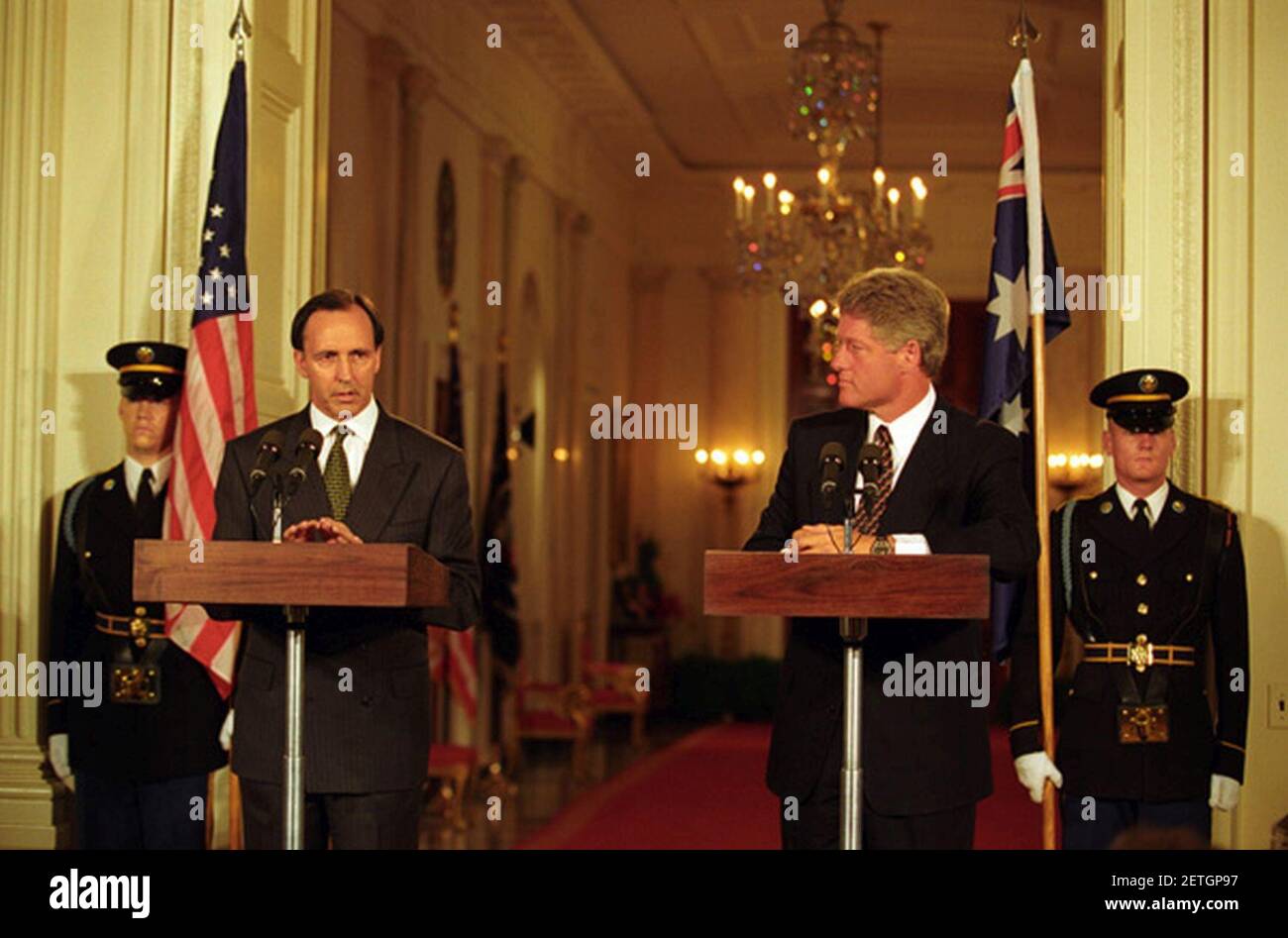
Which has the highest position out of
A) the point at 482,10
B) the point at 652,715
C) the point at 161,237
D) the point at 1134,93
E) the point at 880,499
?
the point at 482,10

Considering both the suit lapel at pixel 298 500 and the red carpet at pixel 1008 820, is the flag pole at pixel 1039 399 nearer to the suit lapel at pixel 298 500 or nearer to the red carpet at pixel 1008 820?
the suit lapel at pixel 298 500

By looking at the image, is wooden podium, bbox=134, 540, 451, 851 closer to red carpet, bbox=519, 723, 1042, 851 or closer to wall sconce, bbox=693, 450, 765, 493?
red carpet, bbox=519, 723, 1042, 851

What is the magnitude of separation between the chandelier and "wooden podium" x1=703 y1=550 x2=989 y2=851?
26.4 ft

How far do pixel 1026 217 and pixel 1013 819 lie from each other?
6.03 metres

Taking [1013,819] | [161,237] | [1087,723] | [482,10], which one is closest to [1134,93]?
[1087,723]

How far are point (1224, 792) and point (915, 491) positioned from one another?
1.62m

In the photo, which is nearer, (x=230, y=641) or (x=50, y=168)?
(x=230, y=641)

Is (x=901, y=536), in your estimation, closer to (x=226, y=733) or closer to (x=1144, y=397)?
(x=1144, y=397)

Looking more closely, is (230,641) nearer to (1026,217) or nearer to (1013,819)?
(1026,217)

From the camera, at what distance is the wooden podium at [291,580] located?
346 cm

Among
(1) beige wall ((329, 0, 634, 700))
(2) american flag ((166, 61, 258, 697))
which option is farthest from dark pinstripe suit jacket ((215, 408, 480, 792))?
(1) beige wall ((329, 0, 634, 700))

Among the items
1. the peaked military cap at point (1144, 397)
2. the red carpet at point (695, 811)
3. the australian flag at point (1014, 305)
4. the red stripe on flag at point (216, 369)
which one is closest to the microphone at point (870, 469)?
the peaked military cap at point (1144, 397)

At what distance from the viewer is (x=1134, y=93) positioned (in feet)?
17.9

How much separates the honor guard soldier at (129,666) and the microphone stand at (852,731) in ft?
7.26
